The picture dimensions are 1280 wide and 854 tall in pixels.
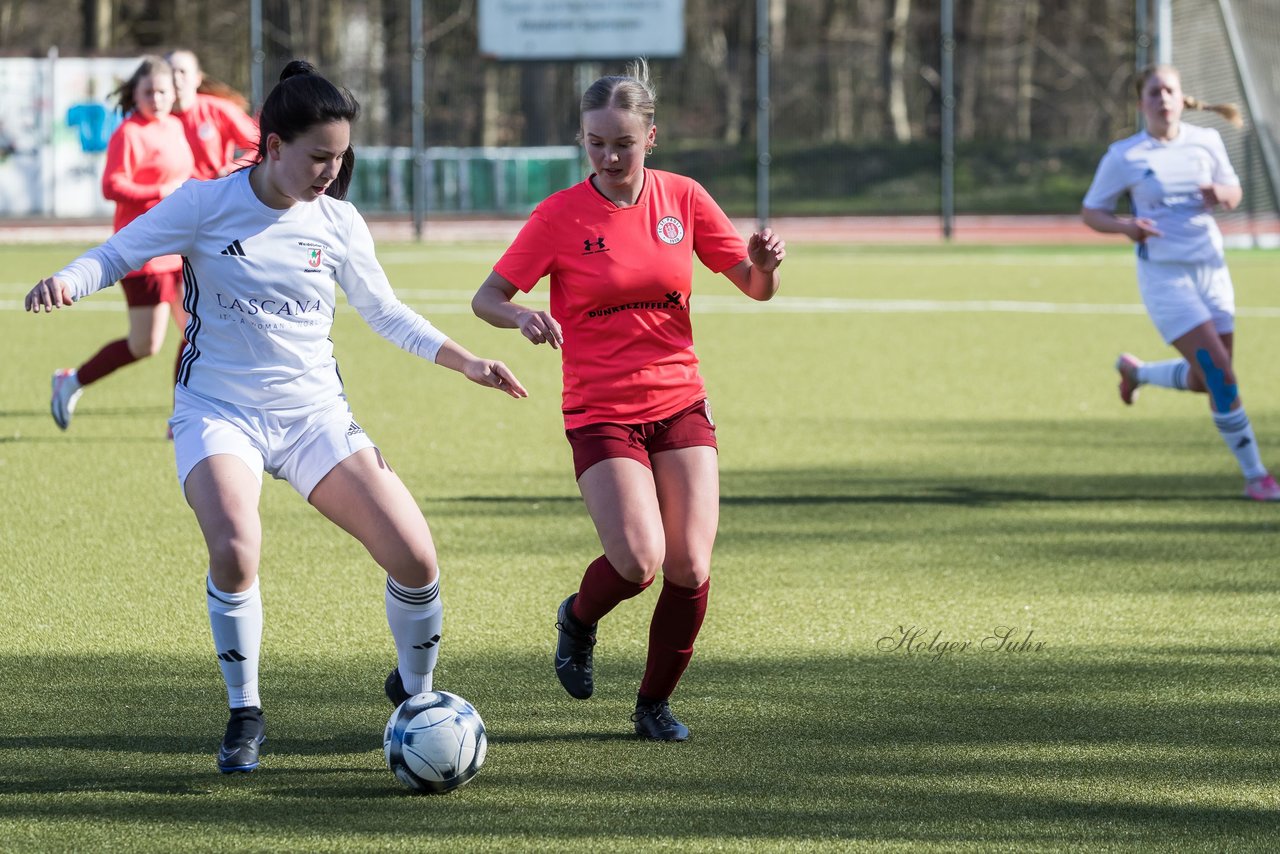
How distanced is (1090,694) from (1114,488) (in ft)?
12.2

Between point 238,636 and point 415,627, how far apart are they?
1.48 feet

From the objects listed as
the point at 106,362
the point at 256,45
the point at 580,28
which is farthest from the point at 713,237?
the point at 580,28

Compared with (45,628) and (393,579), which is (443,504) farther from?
(393,579)

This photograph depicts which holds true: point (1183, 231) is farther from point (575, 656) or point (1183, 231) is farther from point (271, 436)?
point (271, 436)

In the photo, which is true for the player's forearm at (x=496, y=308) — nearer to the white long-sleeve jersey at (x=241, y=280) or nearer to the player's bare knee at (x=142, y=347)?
the white long-sleeve jersey at (x=241, y=280)

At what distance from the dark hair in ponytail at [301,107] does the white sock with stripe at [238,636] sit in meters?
1.14

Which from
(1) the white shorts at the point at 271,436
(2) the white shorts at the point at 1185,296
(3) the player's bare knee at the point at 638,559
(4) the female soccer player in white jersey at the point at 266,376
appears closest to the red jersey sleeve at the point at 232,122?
(2) the white shorts at the point at 1185,296

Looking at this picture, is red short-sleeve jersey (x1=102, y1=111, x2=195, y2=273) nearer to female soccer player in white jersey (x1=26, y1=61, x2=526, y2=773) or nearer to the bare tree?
female soccer player in white jersey (x1=26, y1=61, x2=526, y2=773)

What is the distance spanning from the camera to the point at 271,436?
450 centimetres

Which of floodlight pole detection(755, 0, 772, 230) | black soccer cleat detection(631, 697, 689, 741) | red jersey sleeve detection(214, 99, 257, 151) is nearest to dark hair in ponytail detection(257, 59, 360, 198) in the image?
black soccer cleat detection(631, 697, 689, 741)

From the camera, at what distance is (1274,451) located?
389 inches

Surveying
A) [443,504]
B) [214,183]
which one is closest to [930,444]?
[443,504]

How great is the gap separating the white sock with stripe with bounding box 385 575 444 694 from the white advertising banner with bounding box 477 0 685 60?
25.3 metres

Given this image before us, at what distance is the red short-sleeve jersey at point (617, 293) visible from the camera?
480 centimetres
